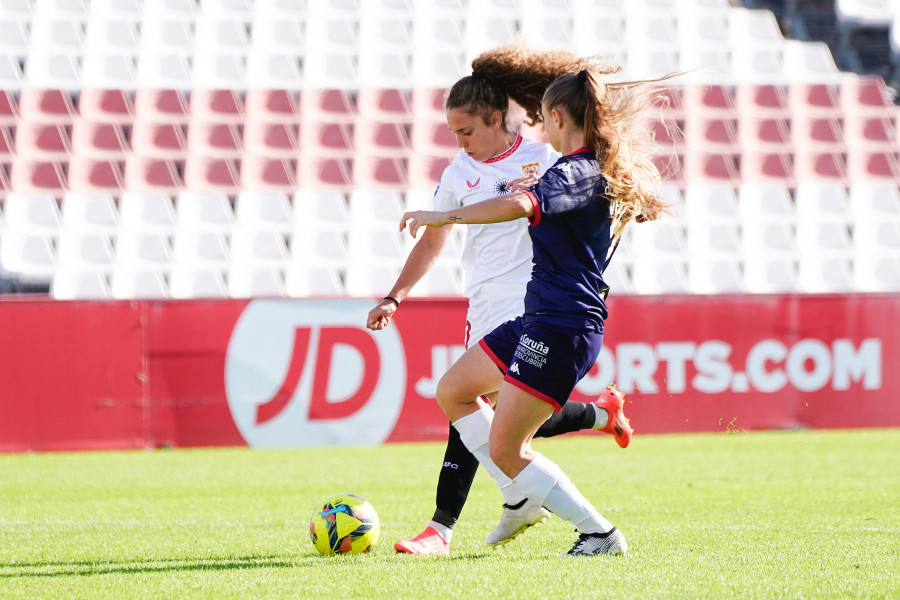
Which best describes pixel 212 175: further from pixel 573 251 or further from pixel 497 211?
pixel 497 211

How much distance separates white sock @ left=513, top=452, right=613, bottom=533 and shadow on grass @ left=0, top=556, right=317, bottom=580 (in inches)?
33.6

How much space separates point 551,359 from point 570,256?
351 mm

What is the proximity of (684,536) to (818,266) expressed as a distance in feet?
35.0

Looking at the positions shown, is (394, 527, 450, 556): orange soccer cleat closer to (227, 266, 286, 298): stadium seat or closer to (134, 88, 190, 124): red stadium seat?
(227, 266, 286, 298): stadium seat

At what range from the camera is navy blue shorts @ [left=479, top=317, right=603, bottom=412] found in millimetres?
3574

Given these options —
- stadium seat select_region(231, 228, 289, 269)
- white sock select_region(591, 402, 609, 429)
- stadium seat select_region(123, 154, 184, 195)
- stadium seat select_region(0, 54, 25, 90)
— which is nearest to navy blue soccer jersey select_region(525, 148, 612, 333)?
white sock select_region(591, 402, 609, 429)

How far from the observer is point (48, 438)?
945 centimetres

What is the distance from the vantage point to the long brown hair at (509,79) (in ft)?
13.9

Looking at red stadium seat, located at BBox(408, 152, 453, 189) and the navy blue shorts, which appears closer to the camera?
the navy blue shorts

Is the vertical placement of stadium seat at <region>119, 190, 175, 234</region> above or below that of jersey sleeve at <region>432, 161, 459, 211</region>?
above

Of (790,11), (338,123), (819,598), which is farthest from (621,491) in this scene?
(790,11)

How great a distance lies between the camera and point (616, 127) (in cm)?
368

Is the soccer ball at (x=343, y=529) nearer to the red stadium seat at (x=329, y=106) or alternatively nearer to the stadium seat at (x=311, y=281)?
the stadium seat at (x=311, y=281)

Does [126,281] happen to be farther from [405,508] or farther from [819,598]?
[819,598]
